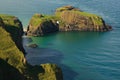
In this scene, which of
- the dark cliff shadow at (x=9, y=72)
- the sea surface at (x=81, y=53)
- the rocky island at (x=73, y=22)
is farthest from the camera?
the rocky island at (x=73, y=22)

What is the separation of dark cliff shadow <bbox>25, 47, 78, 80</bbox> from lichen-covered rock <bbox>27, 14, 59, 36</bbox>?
2369 cm

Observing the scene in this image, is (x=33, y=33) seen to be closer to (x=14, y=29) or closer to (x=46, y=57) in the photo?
(x=14, y=29)

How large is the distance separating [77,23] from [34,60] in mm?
58651

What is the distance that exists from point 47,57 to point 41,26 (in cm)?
3749

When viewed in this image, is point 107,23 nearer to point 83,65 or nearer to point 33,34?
point 33,34

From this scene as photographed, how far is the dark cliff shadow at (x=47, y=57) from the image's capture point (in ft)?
384

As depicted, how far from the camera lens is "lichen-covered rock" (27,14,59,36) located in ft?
550

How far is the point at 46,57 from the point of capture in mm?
134000

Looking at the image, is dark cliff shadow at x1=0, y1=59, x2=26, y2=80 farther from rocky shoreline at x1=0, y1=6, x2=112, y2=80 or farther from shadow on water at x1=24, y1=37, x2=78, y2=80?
shadow on water at x1=24, y1=37, x2=78, y2=80

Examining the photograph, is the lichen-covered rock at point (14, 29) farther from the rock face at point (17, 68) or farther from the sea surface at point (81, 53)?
the rock face at point (17, 68)

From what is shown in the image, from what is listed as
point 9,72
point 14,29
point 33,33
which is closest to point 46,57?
point 14,29

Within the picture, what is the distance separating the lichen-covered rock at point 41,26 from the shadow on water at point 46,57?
22701 mm

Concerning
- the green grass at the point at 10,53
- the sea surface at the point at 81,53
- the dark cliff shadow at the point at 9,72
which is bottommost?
the sea surface at the point at 81,53

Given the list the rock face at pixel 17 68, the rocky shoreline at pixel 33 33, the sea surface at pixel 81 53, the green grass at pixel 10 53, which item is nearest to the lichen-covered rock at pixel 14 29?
the rocky shoreline at pixel 33 33
